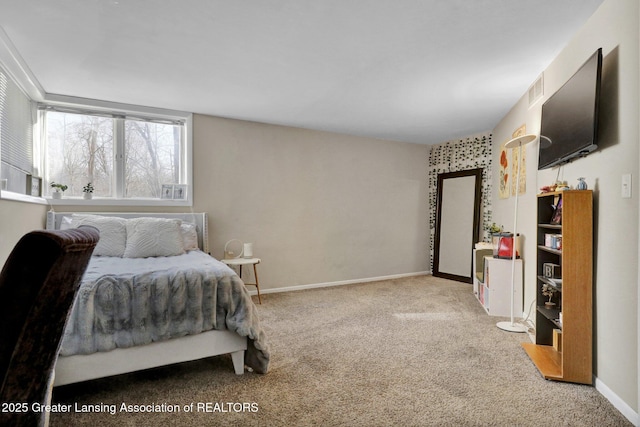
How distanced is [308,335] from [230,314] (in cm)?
105

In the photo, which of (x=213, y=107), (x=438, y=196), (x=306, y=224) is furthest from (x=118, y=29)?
(x=438, y=196)

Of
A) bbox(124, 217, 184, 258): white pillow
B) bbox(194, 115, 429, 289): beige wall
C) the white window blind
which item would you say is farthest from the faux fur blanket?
bbox(194, 115, 429, 289): beige wall

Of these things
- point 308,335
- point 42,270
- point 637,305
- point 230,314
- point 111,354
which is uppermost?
point 42,270

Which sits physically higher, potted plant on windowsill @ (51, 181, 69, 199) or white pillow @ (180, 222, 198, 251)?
potted plant on windowsill @ (51, 181, 69, 199)

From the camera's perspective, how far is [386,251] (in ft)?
19.2

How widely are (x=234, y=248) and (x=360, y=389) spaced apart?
2858 millimetres

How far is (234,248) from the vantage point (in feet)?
15.0

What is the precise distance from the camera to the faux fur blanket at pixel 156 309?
1.97m

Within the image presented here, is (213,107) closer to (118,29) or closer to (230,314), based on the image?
(118,29)

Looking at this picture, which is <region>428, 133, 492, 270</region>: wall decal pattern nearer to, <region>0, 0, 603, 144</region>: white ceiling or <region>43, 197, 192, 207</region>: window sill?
<region>0, 0, 603, 144</region>: white ceiling

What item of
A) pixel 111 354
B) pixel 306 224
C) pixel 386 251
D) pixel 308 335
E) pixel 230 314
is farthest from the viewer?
pixel 386 251

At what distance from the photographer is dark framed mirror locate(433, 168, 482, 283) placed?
5414 mm

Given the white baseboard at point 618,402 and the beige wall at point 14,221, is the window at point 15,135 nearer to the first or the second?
the beige wall at point 14,221

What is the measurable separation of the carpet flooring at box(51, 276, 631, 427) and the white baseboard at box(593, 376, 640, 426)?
0.03 meters
